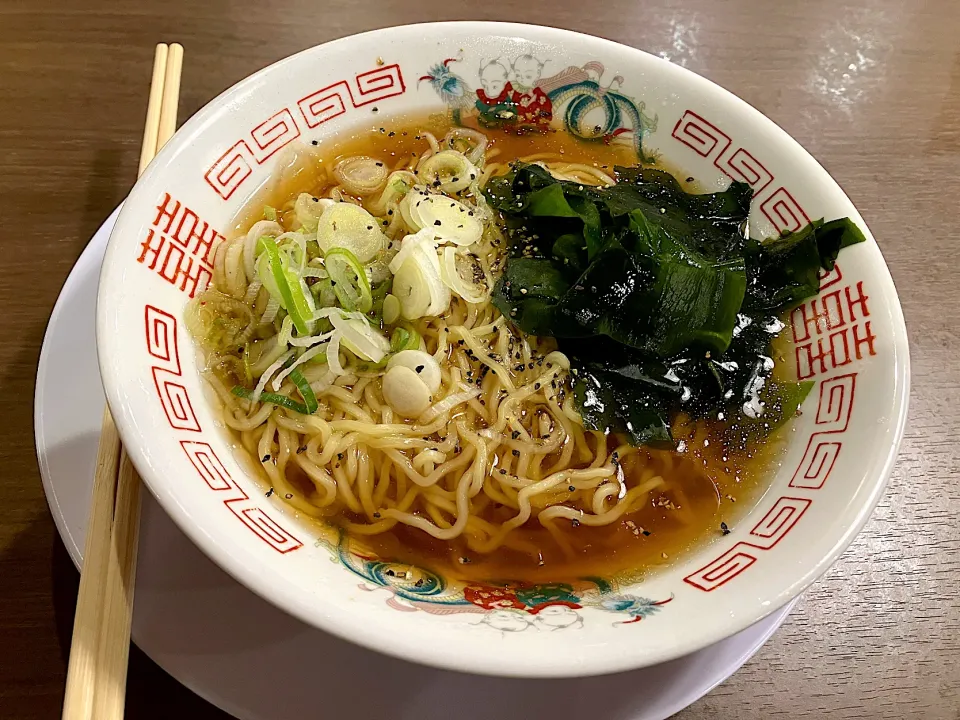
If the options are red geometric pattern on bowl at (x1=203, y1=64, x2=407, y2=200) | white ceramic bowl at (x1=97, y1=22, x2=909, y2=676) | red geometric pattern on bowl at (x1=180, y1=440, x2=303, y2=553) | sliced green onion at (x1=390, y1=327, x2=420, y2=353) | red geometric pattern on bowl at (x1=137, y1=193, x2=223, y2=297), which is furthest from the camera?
red geometric pattern on bowl at (x1=203, y1=64, x2=407, y2=200)

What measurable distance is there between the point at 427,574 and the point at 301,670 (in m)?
0.31

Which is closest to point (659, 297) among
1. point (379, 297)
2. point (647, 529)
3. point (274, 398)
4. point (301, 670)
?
point (647, 529)

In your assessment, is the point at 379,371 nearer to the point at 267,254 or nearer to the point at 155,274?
the point at 267,254

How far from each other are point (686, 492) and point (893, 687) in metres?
0.73

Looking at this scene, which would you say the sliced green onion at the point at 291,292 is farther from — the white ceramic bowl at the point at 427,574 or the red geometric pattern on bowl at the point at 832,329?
the red geometric pattern on bowl at the point at 832,329

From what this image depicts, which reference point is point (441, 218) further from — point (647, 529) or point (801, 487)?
point (801, 487)

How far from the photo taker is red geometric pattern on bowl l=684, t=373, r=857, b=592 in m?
1.33

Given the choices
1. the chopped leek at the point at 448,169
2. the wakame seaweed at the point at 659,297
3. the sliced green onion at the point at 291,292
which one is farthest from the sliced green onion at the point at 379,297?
the chopped leek at the point at 448,169

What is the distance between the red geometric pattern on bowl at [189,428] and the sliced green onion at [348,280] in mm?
365

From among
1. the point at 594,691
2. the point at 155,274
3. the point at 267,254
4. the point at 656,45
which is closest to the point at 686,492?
the point at 594,691

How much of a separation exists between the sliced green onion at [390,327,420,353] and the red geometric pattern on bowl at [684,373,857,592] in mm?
774

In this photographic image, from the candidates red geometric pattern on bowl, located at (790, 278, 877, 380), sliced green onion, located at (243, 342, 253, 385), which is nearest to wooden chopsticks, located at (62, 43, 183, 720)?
sliced green onion, located at (243, 342, 253, 385)

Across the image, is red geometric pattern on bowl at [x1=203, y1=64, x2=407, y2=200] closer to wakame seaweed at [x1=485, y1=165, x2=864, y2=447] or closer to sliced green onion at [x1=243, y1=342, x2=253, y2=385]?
sliced green onion at [x1=243, y1=342, x2=253, y2=385]

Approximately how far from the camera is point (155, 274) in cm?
149
